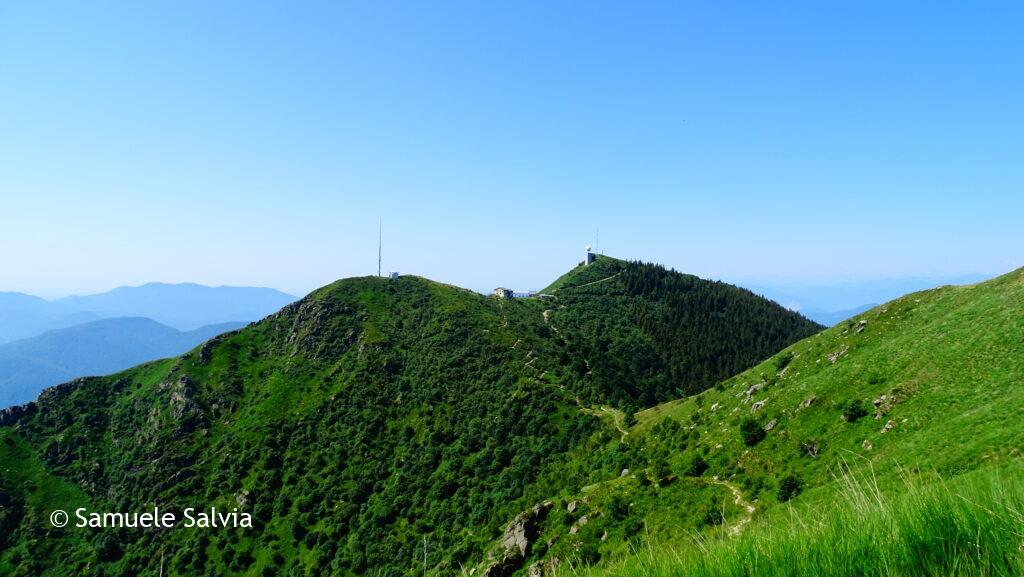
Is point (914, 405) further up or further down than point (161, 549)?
further up

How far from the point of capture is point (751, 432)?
4022 cm

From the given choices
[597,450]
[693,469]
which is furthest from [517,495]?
[693,469]

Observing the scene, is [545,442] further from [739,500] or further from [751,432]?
[739,500]

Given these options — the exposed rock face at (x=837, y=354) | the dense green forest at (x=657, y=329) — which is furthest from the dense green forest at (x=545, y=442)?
the exposed rock face at (x=837, y=354)

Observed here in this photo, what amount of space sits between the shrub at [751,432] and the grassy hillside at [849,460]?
0.41 ft

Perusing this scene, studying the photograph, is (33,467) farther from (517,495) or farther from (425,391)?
(517,495)

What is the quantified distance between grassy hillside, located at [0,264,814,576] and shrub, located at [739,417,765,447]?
19.7ft

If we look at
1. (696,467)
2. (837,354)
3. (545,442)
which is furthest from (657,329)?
(696,467)

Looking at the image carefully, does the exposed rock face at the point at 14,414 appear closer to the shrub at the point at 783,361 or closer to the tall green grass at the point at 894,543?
the shrub at the point at 783,361

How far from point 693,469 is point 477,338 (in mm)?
73727

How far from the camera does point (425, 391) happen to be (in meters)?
98.8

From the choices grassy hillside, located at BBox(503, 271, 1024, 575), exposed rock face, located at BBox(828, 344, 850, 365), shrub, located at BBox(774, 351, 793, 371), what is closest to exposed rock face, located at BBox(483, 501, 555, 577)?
grassy hillside, located at BBox(503, 271, 1024, 575)

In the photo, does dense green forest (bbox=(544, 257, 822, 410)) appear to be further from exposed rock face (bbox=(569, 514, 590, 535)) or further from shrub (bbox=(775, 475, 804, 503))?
shrub (bbox=(775, 475, 804, 503))

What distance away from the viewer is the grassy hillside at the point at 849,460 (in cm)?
353
